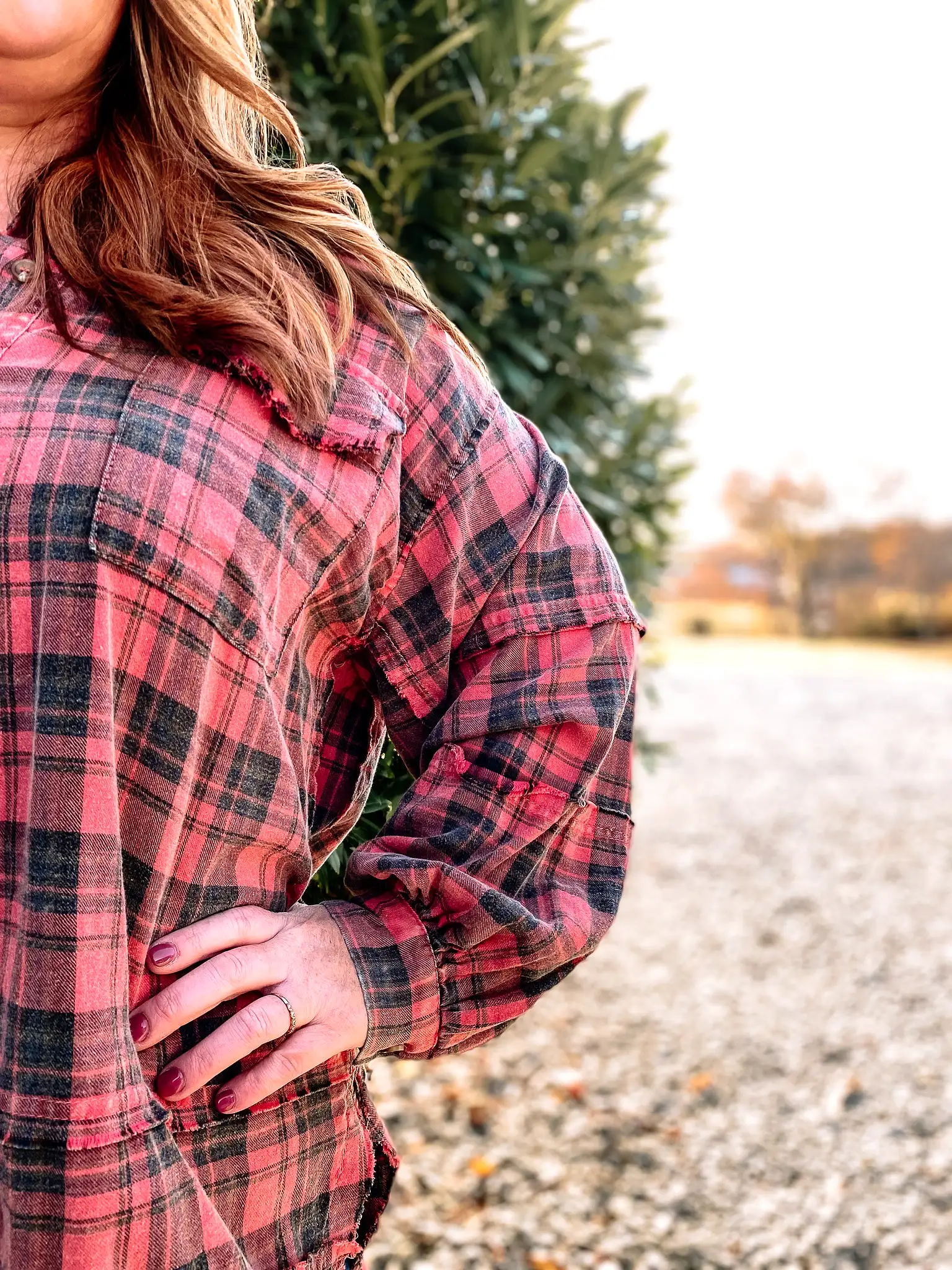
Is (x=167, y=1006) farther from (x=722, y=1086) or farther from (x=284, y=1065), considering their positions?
(x=722, y=1086)

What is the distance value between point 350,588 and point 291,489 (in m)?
0.13

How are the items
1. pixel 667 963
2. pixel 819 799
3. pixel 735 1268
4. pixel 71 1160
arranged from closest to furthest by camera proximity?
pixel 71 1160
pixel 735 1268
pixel 667 963
pixel 819 799

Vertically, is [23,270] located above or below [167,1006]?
above

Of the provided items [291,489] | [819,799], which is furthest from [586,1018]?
[819,799]

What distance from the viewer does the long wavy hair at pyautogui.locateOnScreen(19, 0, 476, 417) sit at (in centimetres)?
123

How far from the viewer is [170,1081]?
1100 mm

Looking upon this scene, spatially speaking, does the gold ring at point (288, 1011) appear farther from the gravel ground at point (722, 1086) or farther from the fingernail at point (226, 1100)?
the gravel ground at point (722, 1086)

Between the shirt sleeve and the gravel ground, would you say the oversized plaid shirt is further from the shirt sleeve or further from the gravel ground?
the gravel ground

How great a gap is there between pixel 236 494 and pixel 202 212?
0.38 meters

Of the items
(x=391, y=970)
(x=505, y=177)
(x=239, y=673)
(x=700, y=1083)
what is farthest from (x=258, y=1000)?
(x=700, y=1083)

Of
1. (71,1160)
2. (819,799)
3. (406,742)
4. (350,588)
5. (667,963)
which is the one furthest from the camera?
(819,799)

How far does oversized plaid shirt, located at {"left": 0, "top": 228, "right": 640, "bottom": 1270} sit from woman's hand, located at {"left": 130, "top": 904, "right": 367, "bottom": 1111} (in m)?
0.02

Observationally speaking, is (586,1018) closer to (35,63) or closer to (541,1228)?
(541,1228)

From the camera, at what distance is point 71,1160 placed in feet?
3.29
